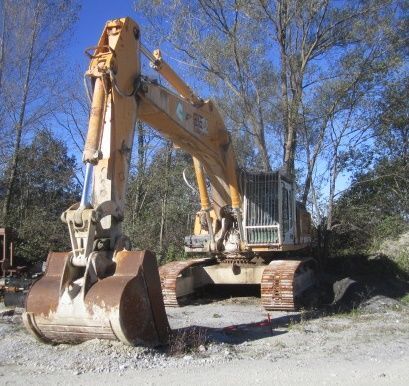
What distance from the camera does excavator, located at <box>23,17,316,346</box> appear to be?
6.53 meters

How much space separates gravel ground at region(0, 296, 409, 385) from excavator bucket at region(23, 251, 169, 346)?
0.22 m

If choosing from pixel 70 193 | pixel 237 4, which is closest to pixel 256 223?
pixel 237 4

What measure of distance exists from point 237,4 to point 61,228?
10.3 metres

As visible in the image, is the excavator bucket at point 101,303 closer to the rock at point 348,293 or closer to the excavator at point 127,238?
the excavator at point 127,238

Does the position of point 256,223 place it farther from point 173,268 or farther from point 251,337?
point 251,337

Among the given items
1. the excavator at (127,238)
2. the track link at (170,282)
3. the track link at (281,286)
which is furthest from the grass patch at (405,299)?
the track link at (170,282)

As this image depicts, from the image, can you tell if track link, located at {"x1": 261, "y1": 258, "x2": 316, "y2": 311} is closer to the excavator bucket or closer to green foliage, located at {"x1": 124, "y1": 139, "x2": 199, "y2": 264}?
the excavator bucket

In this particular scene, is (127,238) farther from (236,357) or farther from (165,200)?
(165,200)

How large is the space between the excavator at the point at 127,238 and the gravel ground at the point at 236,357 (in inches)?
13.1

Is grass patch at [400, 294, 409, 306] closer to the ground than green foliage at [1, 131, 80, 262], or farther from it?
closer to the ground

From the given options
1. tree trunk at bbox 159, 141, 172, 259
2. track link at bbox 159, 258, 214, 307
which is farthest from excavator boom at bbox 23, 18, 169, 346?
tree trunk at bbox 159, 141, 172, 259

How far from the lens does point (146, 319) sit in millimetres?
6660

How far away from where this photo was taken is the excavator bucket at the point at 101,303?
6.30m

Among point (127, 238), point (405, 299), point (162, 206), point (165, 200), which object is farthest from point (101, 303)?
point (165, 200)
